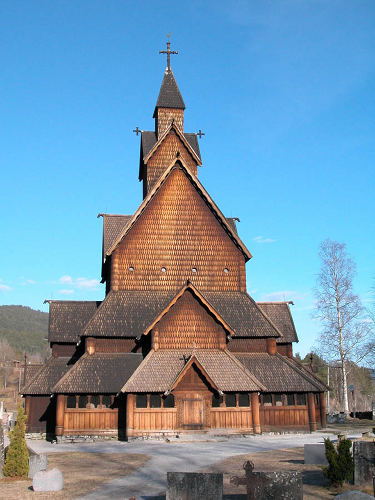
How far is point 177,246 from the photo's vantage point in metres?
29.9

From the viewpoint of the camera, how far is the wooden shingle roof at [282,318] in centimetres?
3100

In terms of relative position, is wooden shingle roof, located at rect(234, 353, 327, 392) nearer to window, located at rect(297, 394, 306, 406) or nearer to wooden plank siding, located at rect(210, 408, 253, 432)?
window, located at rect(297, 394, 306, 406)

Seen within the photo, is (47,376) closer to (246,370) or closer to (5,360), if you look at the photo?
(246,370)

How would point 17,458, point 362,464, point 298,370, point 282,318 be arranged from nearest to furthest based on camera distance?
1. point 362,464
2. point 17,458
3. point 298,370
4. point 282,318

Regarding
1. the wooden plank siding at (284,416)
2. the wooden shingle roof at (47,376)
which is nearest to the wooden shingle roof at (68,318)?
the wooden shingle roof at (47,376)

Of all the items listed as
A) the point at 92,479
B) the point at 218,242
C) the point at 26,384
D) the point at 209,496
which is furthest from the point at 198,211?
the point at 209,496

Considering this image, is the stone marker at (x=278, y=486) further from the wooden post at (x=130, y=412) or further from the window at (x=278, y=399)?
the window at (x=278, y=399)

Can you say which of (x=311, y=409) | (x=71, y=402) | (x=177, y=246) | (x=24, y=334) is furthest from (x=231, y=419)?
(x=24, y=334)

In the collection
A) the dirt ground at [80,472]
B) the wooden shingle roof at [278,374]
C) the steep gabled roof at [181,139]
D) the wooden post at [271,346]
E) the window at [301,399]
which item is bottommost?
the dirt ground at [80,472]

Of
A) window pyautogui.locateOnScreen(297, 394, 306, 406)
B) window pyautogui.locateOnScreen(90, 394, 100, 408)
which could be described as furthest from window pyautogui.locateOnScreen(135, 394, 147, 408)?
window pyautogui.locateOnScreen(297, 394, 306, 406)

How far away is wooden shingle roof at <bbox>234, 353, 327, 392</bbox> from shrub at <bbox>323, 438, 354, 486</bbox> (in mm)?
13699

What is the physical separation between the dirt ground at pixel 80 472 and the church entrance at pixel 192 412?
612 cm

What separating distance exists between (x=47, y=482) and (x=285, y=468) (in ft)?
21.1

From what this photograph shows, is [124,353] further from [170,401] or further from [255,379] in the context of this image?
[255,379]
